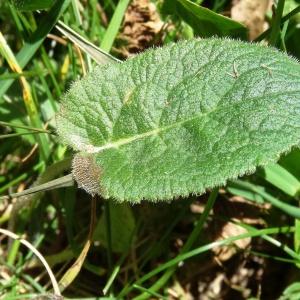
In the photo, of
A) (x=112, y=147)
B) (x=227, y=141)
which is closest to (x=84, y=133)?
(x=112, y=147)

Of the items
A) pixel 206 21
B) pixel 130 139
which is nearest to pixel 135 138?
pixel 130 139

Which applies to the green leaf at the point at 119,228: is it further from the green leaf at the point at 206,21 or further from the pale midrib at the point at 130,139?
the green leaf at the point at 206,21

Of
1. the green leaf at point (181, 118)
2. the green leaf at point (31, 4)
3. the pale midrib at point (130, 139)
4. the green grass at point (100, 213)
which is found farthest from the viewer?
the green grass at point (100, 213)

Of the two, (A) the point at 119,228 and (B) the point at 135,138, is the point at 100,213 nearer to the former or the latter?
(A) the point at 119,228

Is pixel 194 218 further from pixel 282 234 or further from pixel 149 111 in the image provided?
pixel 149 111

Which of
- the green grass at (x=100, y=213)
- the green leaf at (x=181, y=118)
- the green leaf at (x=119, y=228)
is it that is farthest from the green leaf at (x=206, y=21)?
the green leaf at (x=119, y=228)

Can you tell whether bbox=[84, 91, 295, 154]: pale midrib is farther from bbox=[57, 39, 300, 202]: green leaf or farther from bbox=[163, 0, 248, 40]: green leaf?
bbox=[163, 0, 248, 40]: green leaf

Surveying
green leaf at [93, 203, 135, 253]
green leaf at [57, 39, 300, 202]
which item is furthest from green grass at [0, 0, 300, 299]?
green leaf at [57, 39, 300, 202]
